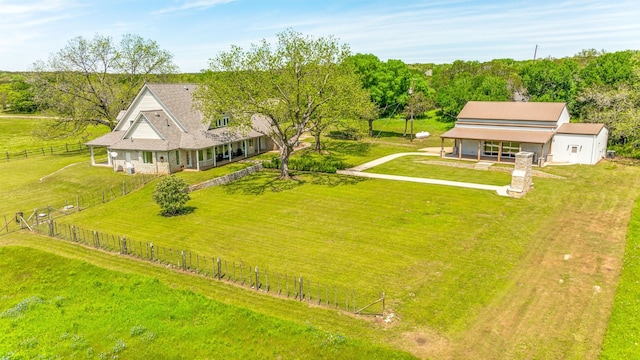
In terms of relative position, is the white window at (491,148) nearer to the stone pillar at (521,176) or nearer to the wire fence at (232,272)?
the stone pillar at (521,176)

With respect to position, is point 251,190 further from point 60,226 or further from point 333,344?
point 333,344

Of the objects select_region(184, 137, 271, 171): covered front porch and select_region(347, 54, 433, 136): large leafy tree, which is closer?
select_region(184, 137, 271, 171): covered front porch

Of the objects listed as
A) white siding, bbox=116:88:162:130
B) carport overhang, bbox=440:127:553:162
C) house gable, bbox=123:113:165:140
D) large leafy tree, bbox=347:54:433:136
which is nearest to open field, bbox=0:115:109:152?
white siding, bbox=116:88:162:130

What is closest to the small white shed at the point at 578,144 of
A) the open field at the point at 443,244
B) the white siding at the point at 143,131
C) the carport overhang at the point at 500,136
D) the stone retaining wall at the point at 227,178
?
the carport overhang at the point at 500,136

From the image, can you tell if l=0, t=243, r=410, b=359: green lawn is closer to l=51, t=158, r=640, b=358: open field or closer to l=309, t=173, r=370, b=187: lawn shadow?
l=51, t=158, r=640, b=358: open field

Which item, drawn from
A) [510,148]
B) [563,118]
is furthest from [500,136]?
[563,118]
